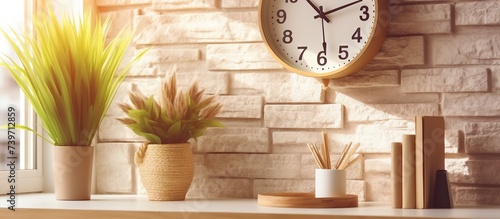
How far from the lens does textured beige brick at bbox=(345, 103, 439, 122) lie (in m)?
2.02

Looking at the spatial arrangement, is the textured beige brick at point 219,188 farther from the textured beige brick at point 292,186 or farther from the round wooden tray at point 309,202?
the round wooden tray at point 309,202

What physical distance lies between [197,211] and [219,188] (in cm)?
45

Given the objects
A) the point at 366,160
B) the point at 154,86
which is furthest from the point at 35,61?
the point at 366,160

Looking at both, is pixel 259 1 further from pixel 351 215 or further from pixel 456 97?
pixel 351 215

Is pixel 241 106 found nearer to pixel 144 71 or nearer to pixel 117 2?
pixel 144 71

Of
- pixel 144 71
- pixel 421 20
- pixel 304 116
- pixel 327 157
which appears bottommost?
pixel 327 157

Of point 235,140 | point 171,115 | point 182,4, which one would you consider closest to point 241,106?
point 235,140

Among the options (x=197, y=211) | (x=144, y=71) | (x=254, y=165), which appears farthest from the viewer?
(x=144, y=71)

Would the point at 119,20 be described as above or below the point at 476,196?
above

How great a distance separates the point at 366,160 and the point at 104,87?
696 millimetres

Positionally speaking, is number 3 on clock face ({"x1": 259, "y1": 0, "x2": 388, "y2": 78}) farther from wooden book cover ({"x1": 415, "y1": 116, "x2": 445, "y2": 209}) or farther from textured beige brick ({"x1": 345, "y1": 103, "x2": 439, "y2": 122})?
wooden book cover ({"x1": 415, "y1": 116, "x2": 445, "y2": 209})

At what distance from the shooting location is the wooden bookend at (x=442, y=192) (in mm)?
1838

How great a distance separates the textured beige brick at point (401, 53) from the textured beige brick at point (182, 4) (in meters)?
0.48

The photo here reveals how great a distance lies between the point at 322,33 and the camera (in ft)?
6.81
